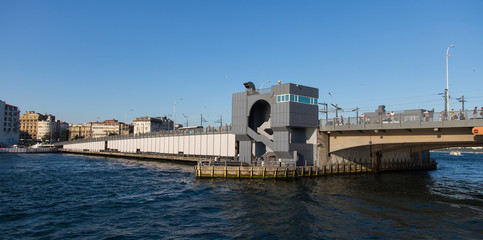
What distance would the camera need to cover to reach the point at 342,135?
5297cm

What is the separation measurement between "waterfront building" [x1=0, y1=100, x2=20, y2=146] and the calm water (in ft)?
537

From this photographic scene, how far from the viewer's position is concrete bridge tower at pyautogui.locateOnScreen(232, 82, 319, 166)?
51.0 meters

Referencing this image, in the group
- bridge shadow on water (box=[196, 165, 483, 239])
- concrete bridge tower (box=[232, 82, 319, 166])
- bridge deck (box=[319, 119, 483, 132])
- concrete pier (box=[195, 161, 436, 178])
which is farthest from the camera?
concrete bridge tower (box=[232, 82, 319, 166])

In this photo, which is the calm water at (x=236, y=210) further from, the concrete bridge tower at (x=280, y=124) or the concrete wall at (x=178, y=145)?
the concrete wall at (x=178, y=145)

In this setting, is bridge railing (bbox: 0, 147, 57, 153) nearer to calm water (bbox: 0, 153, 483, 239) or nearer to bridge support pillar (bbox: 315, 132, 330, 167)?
calm water (bbox: 0, 153, 483, 239)

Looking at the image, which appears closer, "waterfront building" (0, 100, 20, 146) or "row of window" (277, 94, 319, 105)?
"row of window" (277, 94, 319, 105)

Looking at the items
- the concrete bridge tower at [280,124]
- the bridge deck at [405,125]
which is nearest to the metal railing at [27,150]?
the concrete bridge tower at [280,124]

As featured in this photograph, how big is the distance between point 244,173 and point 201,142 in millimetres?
34484

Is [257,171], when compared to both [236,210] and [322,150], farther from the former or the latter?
[236,210]

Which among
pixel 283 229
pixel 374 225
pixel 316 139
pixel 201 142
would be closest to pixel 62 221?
pixel 283 229

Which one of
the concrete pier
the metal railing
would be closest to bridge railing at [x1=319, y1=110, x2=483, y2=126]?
the concrete pier

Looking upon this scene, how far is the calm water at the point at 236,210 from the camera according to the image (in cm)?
2264

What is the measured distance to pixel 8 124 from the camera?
18062 centimetres

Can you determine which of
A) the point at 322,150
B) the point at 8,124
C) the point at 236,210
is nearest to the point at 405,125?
the point at 322,150
